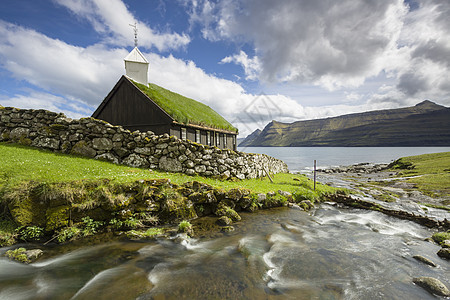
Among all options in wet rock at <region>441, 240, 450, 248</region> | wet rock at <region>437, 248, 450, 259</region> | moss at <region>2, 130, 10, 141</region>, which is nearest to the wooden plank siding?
moss at <region>2, 130, 10, 141</region>

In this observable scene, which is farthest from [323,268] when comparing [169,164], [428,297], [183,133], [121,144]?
[183,133]

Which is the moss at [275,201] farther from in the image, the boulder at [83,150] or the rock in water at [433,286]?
the boulder at [83,150]

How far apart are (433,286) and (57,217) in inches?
534

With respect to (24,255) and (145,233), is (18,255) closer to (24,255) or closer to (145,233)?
(24,255)

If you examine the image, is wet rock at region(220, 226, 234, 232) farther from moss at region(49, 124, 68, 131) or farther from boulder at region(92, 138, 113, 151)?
moss at region(49, 124, 68, 131)

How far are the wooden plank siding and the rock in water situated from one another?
19.2m

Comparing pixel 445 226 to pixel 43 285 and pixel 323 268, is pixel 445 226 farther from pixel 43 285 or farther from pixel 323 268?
pixel 43 285

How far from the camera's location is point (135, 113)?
842 inches

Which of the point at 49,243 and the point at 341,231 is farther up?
the point at 49,243

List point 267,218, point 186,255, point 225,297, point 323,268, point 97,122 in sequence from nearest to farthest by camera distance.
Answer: point 225,297 < point 323,268 < point 186,255 < point 267,218 < point 97,122

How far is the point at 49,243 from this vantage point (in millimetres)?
7438

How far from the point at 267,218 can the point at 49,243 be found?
10.3 m

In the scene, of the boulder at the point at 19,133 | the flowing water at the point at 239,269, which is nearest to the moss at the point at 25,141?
the boulder at the point at 19,133

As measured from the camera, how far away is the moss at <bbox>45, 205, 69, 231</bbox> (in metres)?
7.66
